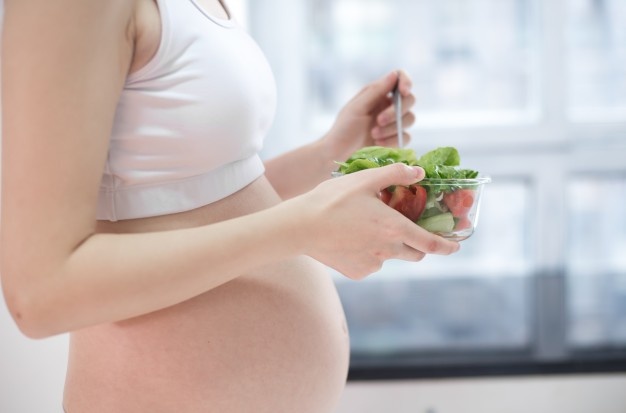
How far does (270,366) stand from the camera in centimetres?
80

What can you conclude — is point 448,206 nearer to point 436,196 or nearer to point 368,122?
point 436,196

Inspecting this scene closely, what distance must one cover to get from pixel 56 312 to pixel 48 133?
6.0 inches

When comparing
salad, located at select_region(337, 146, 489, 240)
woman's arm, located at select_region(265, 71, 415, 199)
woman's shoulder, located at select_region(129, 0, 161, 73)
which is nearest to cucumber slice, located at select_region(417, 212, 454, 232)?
salad, located at select_region(337, 146, 489, 240)

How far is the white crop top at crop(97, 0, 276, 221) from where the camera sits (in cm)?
70

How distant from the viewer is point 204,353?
76cm

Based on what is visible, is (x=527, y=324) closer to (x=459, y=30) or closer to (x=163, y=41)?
(x=459, y=30)

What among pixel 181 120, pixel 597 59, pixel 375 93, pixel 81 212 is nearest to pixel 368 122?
pixel 375 93

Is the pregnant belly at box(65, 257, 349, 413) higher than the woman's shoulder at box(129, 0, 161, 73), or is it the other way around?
the woman's shoulder at box(129, 0, 161, 73)

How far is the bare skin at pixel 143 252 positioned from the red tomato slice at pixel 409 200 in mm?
44

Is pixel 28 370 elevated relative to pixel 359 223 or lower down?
lower down

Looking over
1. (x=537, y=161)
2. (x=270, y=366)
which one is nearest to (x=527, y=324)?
(x=537, y=161)

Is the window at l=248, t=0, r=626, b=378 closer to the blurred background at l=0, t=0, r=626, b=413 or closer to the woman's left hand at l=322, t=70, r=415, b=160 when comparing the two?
the blurred background at l=0, t=0, r=626, b=413

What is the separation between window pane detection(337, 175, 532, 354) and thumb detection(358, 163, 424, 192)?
1.67 metres

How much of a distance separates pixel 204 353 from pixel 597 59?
78.8 inches
